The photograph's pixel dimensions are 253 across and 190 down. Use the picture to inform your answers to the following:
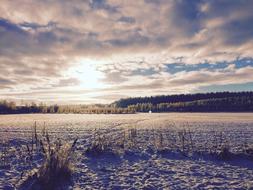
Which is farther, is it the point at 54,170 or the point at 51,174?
the point at 54,170

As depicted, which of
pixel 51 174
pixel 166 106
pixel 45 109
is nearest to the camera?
pixel 51 174

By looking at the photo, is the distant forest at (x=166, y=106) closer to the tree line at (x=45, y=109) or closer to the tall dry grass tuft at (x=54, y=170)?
the tree line at (x=45, y=109)

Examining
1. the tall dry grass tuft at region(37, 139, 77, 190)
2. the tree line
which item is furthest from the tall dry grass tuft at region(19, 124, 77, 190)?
the tree line

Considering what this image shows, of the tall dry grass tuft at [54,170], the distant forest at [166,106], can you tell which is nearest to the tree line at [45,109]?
the distant forest at [166,106]

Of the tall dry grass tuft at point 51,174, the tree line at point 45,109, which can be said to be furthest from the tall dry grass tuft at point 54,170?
the tree line at point 45,109

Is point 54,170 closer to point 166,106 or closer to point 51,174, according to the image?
point 51,174

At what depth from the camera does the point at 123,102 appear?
181m

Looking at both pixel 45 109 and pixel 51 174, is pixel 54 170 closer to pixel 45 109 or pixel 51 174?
pixel 51 174

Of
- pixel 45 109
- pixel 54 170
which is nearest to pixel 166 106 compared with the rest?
pixel 45 109

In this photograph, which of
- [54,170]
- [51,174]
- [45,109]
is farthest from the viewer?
[45,109]

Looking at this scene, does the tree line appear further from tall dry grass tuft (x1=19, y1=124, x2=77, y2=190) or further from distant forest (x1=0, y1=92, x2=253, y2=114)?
tall dry grass tuft (x1=19, y1=124, x2=77, y2=190)

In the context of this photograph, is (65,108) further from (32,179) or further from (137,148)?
(32,179)

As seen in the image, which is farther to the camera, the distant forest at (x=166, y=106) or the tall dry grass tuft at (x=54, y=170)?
the distant forest at (x=166, y=106)

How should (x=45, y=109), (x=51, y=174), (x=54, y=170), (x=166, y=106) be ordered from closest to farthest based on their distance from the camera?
(x=51, y=174), (x=54, y=170), (x=45, y=109), (x=166, y=106)
